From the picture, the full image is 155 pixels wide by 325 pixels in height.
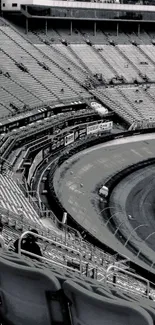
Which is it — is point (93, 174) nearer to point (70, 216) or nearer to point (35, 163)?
point (35, 163)

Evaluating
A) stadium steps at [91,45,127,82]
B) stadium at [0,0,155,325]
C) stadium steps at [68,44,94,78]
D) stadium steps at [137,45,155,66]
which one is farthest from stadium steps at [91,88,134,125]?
stadium steps at [137,45,155,66]

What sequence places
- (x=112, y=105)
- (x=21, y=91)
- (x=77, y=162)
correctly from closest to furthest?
1. (x=77, y=162)
2. (x=21, y=91)
3. (x=112, y=105)

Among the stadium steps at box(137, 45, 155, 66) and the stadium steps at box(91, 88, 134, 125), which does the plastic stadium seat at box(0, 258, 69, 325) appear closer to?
the stadium steps at box(91, 88, 134, 125)

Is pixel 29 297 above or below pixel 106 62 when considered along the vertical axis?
above

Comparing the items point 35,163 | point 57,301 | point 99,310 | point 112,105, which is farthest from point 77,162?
point 99,310

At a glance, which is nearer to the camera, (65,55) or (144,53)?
Answer: (65,55)

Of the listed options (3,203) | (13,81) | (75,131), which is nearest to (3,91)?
(13,81)

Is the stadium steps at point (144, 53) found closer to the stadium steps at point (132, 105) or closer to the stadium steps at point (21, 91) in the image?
the stadium steps at point (132, 105)
